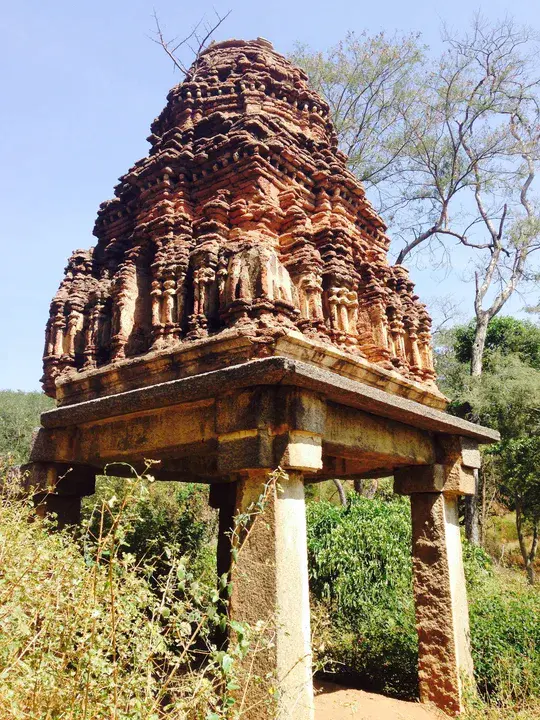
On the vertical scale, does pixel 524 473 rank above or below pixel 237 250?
below

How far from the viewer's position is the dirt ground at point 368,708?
4.64m

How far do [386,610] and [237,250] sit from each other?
5.92 meters

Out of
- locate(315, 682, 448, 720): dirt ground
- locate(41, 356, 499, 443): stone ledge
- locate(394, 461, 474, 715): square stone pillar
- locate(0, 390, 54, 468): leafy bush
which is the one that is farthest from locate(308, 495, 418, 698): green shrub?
locate(0, 390, 54, 468): leafy bush

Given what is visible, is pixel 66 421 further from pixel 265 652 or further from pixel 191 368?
pixel 265 652

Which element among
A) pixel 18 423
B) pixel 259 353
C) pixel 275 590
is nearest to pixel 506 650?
pixel 275 590

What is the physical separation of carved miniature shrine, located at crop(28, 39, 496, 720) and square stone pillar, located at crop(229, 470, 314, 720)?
0.5 inches

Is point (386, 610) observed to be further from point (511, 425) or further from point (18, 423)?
point (18, 423)

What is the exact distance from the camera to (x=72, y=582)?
2.59 meters

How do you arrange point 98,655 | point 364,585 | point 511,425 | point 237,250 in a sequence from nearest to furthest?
point 98,655
point 237,250
point 364,585
point 511,425

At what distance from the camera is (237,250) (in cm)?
414

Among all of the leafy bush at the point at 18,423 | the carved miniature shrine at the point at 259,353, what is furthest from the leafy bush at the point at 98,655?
the leafy bush at the point at 18,423

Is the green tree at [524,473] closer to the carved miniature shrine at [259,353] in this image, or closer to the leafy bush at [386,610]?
the leafy bush at [386,610]

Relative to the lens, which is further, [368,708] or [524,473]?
[524,473]

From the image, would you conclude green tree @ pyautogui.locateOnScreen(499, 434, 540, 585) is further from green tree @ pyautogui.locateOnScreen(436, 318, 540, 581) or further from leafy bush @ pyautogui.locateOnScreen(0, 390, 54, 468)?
leafy bush @ pyautogui.locateOnScreen(0, 390, 54, 468)
